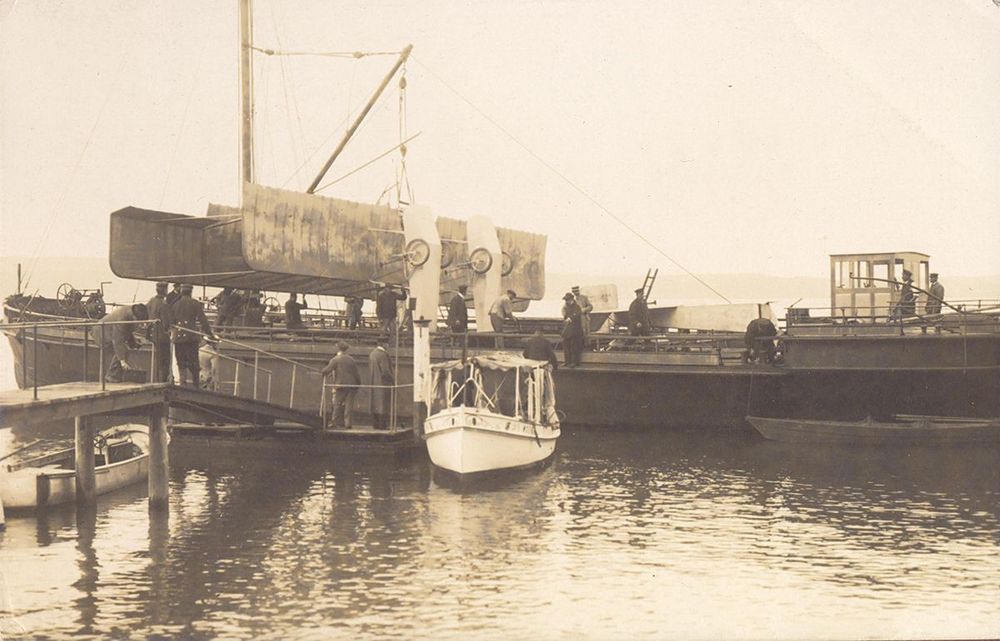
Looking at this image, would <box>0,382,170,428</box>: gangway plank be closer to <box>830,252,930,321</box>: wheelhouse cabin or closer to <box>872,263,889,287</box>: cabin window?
<box>830,252,930,321</box>: wheelhouse cabin

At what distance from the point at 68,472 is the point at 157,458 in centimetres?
194

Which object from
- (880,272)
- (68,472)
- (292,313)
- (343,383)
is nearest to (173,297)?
(343,383)

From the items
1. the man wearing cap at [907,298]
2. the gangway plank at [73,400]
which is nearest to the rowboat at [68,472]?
the gangway plank at [73,400]

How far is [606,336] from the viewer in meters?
26.6

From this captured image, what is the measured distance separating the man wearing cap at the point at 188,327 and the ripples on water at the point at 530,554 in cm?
217

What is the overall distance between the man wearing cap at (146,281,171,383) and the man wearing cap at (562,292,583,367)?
365 inches

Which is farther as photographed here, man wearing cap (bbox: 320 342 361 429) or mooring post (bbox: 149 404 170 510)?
man wearing cap (bbox: 320 342 361 429)

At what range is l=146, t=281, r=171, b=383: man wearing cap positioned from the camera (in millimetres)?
17000

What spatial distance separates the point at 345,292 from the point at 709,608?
18.5m

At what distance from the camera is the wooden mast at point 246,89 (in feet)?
96.2

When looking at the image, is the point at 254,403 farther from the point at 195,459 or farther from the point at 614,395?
the point at 614,395

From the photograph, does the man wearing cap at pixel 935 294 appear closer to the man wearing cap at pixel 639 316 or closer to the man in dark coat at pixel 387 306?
the man wearing cap at pixel 639 316

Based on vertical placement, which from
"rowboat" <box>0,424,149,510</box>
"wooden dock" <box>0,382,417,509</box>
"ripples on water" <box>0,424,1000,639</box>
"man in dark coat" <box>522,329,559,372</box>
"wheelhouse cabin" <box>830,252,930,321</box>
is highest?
"wheelhouse cabin" <box>830,252,930,321</box>

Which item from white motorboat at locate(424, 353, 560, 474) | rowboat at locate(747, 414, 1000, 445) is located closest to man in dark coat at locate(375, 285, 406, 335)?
white motorboat at locate(424, 353, 560, 474)
